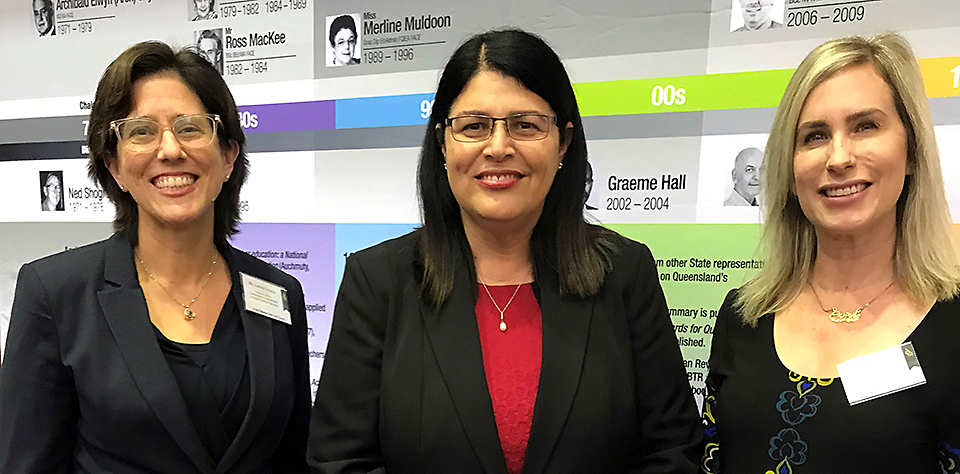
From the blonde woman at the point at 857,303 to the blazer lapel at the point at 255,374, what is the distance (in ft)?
3.81

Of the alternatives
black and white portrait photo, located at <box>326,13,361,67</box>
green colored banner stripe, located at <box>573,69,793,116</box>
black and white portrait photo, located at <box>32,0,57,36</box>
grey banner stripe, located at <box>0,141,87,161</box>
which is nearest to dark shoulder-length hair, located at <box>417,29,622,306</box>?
green colored banner stripe, located at <box>573,69,793,116</box>

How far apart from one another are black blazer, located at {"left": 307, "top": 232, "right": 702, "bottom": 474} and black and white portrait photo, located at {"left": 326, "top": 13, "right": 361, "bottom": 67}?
1.35 metres

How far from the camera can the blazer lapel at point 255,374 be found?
1.47 m

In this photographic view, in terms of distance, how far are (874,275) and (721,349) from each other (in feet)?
1.26

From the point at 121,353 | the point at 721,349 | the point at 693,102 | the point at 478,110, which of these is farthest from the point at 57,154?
the point at 721,349

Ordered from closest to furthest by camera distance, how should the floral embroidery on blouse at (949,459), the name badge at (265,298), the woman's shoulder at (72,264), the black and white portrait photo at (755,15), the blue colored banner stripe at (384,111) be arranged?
the floral embroidery on blouse at (949,459)
the woman's shoulder at (72,264)
the name badge at (265,298)
the black and white portrait photo at (755,15)
the blue colored banner stripe at (384,111)

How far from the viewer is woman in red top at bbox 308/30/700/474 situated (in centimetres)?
128

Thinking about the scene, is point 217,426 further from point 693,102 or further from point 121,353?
point 693,102

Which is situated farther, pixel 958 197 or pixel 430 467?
pixel 958 197

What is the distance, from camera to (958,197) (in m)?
1.79

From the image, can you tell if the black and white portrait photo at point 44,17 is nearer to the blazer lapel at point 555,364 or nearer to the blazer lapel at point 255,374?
the blazer lapel at point 255,374

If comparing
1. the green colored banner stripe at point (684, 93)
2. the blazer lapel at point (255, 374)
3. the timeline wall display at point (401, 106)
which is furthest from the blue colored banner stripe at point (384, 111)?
the blazer lapel at point (255, 374)

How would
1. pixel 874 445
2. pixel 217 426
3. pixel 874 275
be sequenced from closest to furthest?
pixel 874 445 < pixel 874 275 < pixel 217 426

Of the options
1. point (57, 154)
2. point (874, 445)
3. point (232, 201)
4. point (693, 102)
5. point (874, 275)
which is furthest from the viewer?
point (57, 154)
